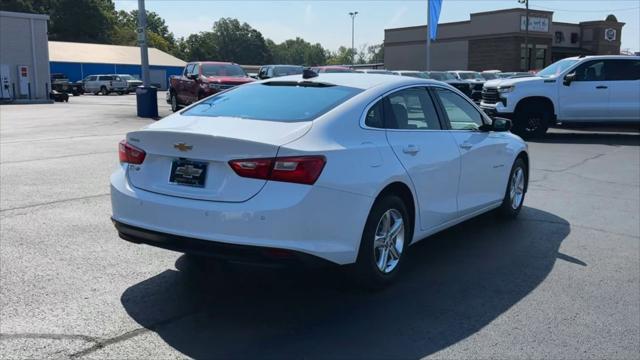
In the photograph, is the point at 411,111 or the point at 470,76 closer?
the point at 411,111

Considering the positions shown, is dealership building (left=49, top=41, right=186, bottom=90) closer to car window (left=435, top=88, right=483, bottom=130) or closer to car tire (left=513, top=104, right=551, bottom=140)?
car tire (left=513, top=104, right=551, bottom=140)

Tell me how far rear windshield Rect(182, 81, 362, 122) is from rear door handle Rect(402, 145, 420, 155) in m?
0.59

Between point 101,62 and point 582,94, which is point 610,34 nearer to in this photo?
point 101,62

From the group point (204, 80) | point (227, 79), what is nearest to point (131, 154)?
point (227, 79)

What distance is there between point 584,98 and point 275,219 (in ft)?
45.3

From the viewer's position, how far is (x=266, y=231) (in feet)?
12.8

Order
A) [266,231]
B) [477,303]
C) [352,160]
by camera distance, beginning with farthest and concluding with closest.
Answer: [477,303]
[352,160]
[266,231]

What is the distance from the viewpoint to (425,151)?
513 cm

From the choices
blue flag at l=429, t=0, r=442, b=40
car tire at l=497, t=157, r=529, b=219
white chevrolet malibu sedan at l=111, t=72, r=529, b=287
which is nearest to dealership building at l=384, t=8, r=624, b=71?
blue flag at l=429, t=0, r=442, b=40

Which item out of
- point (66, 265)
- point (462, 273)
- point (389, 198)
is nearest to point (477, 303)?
point (462, 273)

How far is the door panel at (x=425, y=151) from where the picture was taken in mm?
4934

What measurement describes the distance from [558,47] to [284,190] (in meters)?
62.2

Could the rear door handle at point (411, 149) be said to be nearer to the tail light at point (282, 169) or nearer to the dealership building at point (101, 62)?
the tail light at point (282, 169)

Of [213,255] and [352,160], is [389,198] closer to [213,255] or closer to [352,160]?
[352,160]
